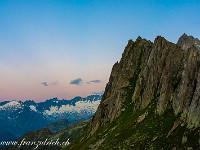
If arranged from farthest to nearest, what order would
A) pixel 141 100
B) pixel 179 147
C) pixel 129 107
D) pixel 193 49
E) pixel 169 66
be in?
pixel 129 107, pixel 141 100, pixel 169 66, pixel 193 49, pixel 179 147

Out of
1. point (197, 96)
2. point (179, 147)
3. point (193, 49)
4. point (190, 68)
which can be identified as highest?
point (193, 49)

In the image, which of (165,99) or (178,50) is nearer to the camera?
(165,99)

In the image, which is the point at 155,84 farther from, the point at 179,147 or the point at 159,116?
the point at 179,147

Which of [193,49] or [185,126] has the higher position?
[193,49]

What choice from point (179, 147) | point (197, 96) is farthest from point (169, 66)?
point (179, 147)

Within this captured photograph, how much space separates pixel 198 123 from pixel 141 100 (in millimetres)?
39964

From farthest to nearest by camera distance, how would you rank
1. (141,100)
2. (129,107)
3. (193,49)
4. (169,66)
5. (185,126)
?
(129,107)
(141,100)
(169,66)
(193,49)
(185,126)

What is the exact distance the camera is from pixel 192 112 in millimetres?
33594

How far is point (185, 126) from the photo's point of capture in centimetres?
3350

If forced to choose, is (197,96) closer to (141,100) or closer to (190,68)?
(190,68)

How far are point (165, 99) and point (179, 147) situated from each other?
70.9 feet

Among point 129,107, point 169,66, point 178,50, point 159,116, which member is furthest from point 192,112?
point 129,107

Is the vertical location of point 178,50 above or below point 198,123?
above

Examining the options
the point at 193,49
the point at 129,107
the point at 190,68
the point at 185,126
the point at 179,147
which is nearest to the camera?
the point at 179,147
